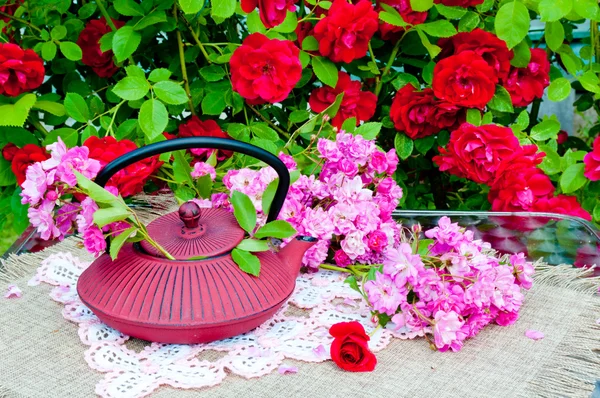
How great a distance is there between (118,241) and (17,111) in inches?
25.4

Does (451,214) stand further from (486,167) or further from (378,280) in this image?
(378,280)

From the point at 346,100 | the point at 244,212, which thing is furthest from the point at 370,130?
the point at 244,212

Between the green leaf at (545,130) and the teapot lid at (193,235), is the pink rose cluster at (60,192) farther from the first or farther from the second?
the green leaf at (545,130)

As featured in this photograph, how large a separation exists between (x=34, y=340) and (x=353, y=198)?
0.56 m

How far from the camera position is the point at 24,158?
4.95 feet

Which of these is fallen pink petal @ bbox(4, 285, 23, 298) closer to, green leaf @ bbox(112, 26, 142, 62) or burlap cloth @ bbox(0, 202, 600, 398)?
burlap cloth @ bbox(0, 202, 600, 398)

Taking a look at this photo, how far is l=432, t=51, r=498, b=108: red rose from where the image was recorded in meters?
1.49

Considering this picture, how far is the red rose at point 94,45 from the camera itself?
1632 millimetres

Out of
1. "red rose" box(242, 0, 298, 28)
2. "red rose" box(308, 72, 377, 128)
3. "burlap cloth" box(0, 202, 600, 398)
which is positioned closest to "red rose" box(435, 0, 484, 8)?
"red rose" box(308, 72, 377, 128)

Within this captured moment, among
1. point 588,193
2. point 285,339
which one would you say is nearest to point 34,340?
point 285,339

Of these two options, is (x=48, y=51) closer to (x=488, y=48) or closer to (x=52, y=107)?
(x=52, y=107)

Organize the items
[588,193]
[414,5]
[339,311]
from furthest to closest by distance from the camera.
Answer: [588,193] < [414,5] < [339,311]

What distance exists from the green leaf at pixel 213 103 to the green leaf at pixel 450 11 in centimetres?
56

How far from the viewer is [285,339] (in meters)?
0.97
